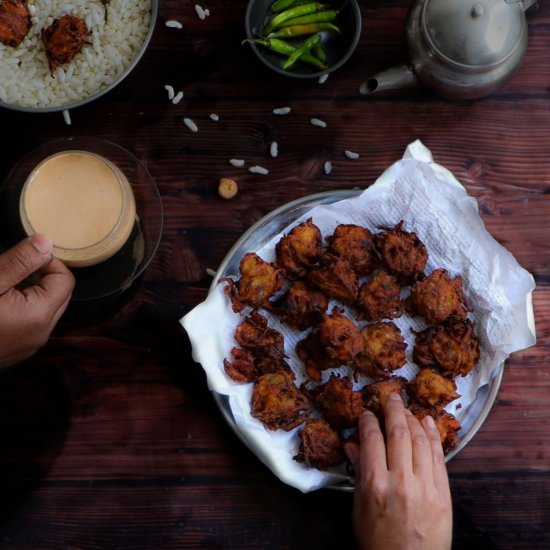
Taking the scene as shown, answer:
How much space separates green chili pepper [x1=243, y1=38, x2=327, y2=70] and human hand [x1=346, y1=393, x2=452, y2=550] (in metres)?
1.07

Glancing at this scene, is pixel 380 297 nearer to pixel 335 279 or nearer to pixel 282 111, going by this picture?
pixel 335 279

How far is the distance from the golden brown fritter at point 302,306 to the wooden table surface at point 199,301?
1.00 feet

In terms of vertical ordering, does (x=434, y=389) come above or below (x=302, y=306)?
below

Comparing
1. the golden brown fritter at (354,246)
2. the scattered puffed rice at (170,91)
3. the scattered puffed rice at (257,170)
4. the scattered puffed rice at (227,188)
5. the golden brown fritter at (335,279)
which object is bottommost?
the golden brown fritter at (335,279)

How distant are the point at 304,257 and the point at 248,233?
197 millimetres

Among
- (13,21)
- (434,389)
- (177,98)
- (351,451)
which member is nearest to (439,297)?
(434,389)

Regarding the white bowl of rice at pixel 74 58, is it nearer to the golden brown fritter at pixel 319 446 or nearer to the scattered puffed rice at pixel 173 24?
the scattered puffed rice at pixel 173 24

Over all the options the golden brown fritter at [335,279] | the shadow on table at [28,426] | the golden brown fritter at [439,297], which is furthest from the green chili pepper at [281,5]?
the shadow on table at [28,426]

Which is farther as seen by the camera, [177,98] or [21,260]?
[177,98]

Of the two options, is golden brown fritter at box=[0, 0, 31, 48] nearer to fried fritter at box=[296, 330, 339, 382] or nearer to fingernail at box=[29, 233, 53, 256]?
fingernail at box=[29, 233, 53, 256]

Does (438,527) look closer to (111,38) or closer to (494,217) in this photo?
(494,217)

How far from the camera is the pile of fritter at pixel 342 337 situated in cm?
201

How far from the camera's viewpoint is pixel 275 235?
214cm

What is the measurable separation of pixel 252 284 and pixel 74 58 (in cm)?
88
